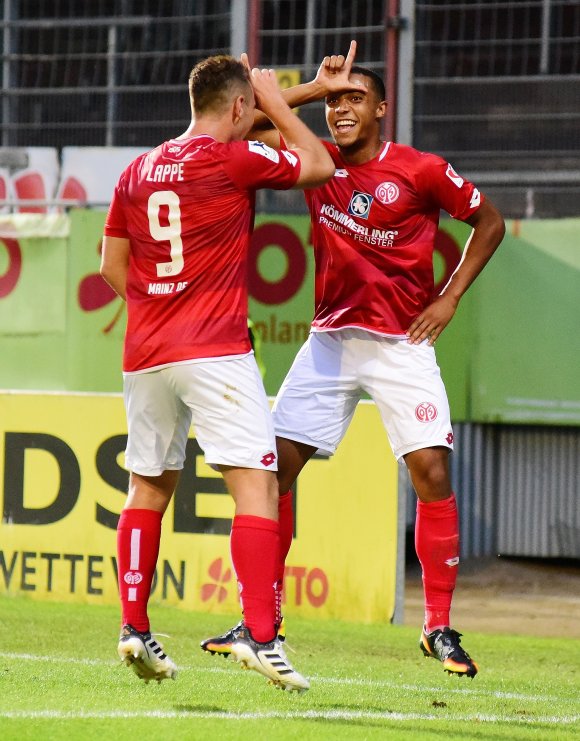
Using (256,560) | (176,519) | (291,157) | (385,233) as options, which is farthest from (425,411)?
(176,519)

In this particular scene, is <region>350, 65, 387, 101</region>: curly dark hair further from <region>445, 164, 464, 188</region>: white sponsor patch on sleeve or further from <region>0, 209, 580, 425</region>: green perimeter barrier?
<region>0, 209, 580, 425</region>: green perimeter barrier

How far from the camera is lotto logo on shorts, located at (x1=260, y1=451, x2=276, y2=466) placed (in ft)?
17.0

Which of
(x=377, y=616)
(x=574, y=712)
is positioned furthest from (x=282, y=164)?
(x=377, y=616)

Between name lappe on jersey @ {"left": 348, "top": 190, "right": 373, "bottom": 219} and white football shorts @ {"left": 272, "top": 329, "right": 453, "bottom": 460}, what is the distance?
46 cm

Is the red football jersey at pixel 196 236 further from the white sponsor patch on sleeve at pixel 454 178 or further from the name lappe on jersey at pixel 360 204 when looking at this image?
the white sponsor patch on sleeve at pixel 454 178

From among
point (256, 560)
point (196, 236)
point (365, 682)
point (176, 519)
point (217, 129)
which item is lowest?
point (365, 682)

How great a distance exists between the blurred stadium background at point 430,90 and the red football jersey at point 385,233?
158 inches

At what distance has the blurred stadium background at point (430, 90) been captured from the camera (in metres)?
10.3

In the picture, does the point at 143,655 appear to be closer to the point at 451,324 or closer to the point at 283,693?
the point at 283,693

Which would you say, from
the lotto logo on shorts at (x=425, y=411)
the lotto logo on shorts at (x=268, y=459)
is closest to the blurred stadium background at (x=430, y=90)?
the lotto logo on shorts at (x=425, y=411)

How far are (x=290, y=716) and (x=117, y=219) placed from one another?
1.84 meters

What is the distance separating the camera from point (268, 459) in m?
5.19

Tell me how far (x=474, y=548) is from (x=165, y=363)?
20.9 feet

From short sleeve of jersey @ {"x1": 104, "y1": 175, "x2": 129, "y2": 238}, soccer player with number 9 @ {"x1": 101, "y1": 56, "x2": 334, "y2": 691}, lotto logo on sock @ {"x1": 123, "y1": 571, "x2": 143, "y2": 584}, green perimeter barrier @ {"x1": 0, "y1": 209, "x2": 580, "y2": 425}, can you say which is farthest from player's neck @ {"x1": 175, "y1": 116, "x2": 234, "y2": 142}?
green perimeter barrier @ {"x1": 0, "y1": 209, "x2": 580, "y2": 425}
